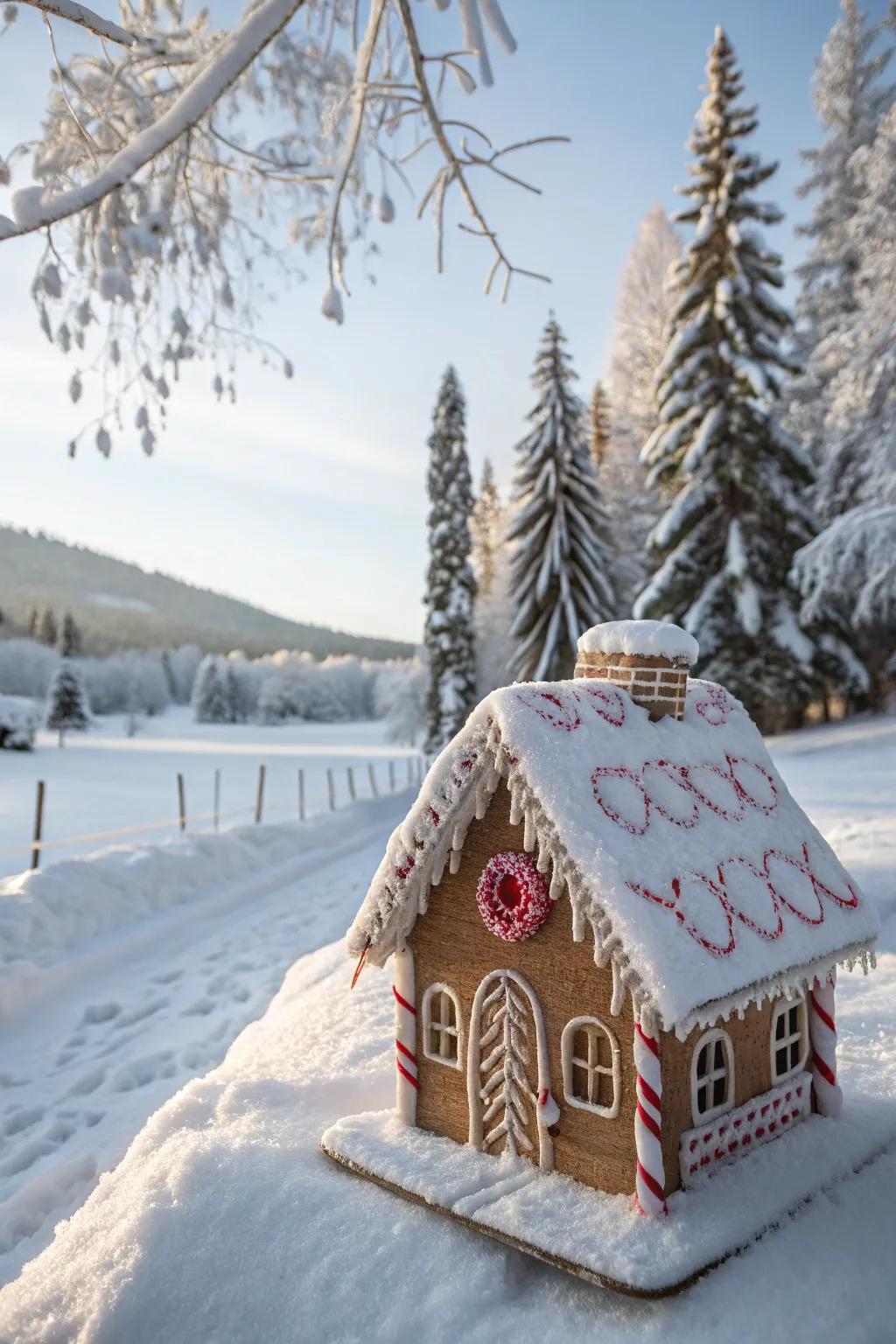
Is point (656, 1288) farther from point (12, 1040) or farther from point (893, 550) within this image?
point (893, 550)

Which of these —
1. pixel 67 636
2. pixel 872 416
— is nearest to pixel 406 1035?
pixel 872 416

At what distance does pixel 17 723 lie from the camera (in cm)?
3641

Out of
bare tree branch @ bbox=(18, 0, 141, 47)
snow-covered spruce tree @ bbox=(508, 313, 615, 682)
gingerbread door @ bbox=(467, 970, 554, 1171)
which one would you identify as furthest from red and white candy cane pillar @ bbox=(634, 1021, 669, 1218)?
snow-covered spruce tree @ bbox=(508, 313, 615, 682)

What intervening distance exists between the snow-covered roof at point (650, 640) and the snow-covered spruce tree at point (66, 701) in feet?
169

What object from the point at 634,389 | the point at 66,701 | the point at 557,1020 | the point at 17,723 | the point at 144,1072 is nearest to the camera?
the point at 557,1020

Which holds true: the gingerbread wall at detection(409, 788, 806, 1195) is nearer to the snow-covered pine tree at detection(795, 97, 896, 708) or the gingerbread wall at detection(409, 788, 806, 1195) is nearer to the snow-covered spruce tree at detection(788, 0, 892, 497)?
the snow-covered pine tree at detection(795, 97, 896, 708)

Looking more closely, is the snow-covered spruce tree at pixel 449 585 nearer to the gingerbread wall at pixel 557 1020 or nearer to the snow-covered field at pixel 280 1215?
the snow-covered field at pixel 280 1215

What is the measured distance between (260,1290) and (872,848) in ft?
27.7

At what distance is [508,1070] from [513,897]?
1.01 metres

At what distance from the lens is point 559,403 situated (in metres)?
24.1

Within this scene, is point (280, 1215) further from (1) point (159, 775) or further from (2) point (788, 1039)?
(1) point (159, 775)

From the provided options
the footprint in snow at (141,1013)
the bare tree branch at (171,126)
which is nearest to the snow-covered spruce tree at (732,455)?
the footprint in snow at (141,1013)

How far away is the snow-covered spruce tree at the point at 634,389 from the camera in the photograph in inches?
1217

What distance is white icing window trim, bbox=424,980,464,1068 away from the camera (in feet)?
16.7
